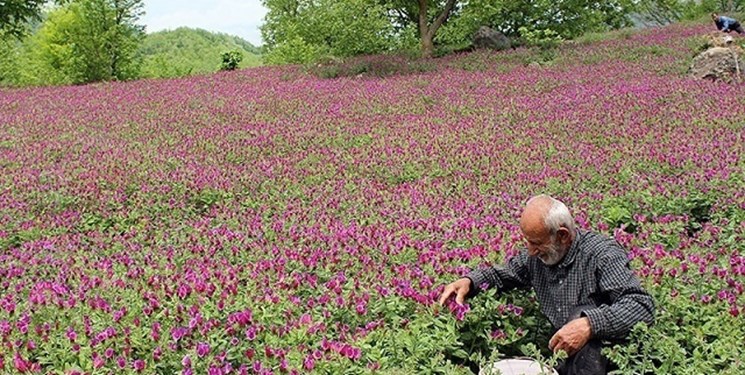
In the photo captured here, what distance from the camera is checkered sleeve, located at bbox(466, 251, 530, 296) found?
13.9ft

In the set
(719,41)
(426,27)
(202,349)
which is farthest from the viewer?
(426,27)

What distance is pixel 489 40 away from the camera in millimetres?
24469

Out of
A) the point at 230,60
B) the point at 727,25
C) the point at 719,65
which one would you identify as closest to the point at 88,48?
the point at 230,60

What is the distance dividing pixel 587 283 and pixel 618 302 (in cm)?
28

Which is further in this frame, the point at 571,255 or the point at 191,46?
the point at 191,46

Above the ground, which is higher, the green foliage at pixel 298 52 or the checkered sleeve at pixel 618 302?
the green foliage at pixel 298 52

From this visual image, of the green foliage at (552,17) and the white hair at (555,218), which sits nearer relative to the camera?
the white hair at (555,218)

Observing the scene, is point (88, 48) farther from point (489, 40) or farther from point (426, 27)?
point (489, 40)

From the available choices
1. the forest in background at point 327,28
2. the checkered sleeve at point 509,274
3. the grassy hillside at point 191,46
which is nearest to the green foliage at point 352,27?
Answer: the forest in background at point 327,28

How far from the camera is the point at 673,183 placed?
6.75 m

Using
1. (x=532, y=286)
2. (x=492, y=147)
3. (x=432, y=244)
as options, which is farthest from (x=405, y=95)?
(x=532, y=286)

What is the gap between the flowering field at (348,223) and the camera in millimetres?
3654

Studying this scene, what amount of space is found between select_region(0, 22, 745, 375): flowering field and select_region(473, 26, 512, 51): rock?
10168 mm

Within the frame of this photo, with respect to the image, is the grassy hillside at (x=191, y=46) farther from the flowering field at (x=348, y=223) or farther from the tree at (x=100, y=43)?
the flowering field at (x=348, y=223)
